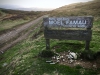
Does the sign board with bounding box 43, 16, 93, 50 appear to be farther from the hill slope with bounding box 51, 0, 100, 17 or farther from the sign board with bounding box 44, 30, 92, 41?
the hill slope with bounding box 51, 0, 100, 17

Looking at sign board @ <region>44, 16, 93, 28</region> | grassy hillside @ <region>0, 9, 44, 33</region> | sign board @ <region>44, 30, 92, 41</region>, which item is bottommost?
grassy hillside @ <region>0, 9, 44, 33</region>

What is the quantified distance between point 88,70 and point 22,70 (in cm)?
422

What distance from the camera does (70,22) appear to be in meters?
8.98

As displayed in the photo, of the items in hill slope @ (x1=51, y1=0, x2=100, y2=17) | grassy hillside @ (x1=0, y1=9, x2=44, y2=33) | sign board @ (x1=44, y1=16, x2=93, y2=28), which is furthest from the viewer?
hill slope @ (x1=51, y1=0, x2=100, y2=17)

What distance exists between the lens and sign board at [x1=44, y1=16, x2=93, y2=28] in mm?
8664

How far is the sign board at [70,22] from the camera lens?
866 centimetres

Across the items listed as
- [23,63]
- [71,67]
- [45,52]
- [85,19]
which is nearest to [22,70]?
[23,63]

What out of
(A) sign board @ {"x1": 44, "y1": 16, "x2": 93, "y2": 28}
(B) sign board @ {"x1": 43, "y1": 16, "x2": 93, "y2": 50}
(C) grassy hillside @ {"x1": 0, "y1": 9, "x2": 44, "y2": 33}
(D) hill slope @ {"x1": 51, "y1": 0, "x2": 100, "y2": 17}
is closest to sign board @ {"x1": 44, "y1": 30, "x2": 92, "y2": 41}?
(B) sign board @ {"x1": 43, "y1": 16, "x2": 93, "y2": 50}

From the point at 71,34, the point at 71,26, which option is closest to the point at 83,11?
the point at 71,34

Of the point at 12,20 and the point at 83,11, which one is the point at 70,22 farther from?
the point at 12,20

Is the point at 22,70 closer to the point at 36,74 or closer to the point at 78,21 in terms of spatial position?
the point at 36,74

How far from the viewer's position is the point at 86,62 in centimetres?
880

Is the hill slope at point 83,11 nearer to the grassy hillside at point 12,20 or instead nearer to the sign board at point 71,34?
the grassy hillside at point 12,20

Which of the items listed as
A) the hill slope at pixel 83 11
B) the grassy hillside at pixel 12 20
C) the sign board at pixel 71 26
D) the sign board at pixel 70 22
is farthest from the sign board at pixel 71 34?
the hill slope at pixel 83 11
